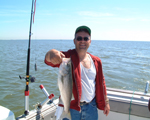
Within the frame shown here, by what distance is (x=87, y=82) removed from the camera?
2.16m

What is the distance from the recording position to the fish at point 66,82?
1811 mm

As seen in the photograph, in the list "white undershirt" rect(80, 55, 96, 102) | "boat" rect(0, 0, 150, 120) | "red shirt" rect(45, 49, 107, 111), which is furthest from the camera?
"boat" rect(0, 0, 150, 120)

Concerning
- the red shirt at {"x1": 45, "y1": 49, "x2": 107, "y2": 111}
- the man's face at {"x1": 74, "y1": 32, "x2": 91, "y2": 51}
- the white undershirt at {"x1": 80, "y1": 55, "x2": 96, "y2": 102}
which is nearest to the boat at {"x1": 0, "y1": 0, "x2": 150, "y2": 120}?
the red shirt at {"x1": 45, "y1": 49, "x2": 107, "y2": 111}

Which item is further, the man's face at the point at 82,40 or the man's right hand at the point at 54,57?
the man's face at the point at 82,40

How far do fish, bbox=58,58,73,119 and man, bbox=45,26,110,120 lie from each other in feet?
0.47

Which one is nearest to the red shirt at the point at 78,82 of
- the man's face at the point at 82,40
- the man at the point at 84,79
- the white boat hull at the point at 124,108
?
the man at the point at 84,79

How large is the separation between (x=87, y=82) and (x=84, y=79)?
68 millimetres

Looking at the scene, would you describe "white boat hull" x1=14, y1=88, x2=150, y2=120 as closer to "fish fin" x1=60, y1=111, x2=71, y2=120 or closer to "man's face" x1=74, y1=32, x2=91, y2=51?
"fish fin" x1=60, y1=111, x2=71, y2=120

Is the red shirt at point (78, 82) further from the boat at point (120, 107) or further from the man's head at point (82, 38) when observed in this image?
the boat at point (120, 107)

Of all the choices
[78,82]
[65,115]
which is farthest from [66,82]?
[65,115]

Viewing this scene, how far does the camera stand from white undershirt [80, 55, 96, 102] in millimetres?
2143

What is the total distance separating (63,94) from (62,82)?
0.59 feet

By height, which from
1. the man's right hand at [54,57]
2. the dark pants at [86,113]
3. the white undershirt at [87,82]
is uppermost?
the man's right hand at [54,57]

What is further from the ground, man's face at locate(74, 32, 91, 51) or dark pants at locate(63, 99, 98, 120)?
man's face at locate(74, 32, 91, 51)
